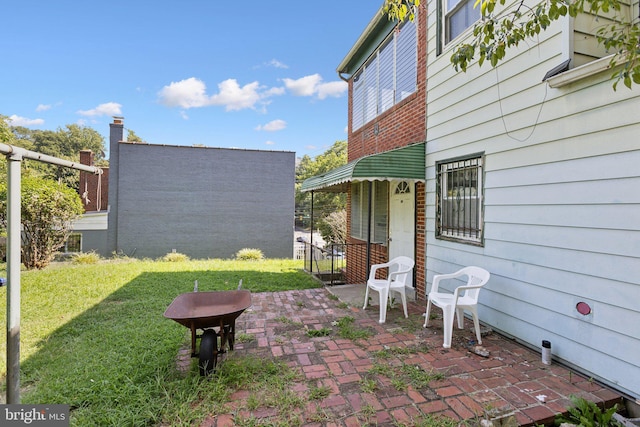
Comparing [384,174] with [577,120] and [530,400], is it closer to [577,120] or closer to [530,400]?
[577,120]

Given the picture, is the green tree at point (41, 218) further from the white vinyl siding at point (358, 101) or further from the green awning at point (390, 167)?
Answer: the green awning at point (390, 167)

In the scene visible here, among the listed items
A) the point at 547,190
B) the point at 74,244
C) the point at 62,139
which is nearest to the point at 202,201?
the point at 74,244

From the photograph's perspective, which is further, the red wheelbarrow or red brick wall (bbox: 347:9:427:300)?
red brick wall (bbox: 347:9:427:300)

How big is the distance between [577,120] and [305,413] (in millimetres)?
3587

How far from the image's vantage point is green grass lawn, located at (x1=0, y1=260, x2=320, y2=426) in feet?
8.21

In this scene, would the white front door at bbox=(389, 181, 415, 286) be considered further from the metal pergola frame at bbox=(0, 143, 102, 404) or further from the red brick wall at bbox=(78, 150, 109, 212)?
the red brick wall at bbox=(78, 150, 109, 212)

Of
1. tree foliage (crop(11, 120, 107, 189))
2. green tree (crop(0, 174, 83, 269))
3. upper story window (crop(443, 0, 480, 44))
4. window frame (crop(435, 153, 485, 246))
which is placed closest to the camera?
window frame (crop(435, 153, 485, 246))

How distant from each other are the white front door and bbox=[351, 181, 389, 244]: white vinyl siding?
0.26m

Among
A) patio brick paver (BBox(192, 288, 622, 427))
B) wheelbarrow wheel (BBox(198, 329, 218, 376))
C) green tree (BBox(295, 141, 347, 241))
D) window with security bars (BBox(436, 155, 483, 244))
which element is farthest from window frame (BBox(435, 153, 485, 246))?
green tree (BBox(295, 141, 347, 241))

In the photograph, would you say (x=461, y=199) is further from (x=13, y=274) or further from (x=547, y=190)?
(x=13, y=274)

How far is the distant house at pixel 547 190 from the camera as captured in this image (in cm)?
256

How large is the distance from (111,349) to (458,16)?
22.3 feet

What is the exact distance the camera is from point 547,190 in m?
3.22

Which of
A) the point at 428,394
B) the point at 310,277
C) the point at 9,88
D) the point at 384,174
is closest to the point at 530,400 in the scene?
the point at 428,394
